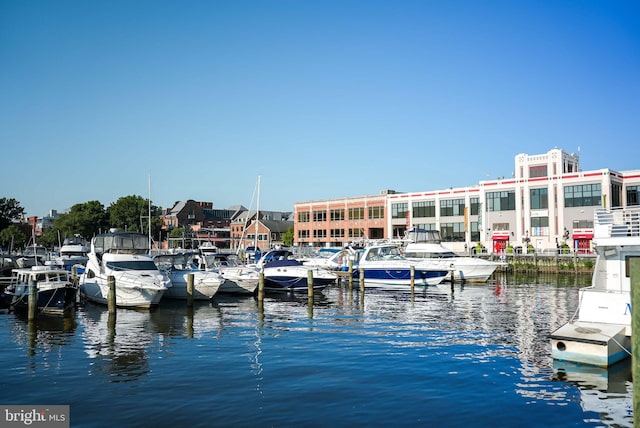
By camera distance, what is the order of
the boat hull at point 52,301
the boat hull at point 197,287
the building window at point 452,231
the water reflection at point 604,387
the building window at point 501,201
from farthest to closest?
the building window at point 452,231 < the building window at point 501,201 < the boat hull at point 197,287 < the boat hull at point 52,301 < the water reflection at point 604,387

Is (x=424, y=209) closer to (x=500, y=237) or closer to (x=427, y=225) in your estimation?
(x=427, y=225)

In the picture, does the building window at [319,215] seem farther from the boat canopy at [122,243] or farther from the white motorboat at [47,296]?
the white motorboat at [47,296]

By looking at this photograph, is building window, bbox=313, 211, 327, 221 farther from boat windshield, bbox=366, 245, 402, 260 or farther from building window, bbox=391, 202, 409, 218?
boat windshield, bbox=366, 245, 402, 260

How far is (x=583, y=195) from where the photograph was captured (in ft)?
230

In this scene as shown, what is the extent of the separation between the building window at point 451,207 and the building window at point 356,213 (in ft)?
56.3

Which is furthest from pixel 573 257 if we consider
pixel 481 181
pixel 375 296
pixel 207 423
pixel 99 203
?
pixel 99 203

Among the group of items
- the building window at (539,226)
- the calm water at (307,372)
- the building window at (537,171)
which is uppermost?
the building window at (537,171)

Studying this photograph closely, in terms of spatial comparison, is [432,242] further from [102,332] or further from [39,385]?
[39,385]

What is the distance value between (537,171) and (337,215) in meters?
38.9

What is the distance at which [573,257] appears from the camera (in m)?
57.5

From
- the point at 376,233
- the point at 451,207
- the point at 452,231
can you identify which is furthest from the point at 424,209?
the point at 376,233

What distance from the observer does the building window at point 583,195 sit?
226 ft

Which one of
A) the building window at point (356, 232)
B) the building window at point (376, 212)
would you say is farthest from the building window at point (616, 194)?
the building window at point (356, 232)

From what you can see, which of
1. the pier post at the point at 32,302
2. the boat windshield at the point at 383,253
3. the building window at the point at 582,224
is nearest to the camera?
the pier post at the point at 32,302
